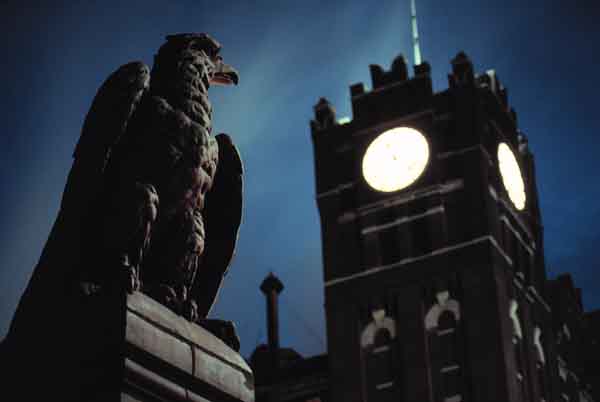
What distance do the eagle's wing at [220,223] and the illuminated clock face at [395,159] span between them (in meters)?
42.8

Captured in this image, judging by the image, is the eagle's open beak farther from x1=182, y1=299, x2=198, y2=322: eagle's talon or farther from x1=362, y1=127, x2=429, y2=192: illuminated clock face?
x1=362, y1=127, x2=429, y2=192: illuminated clock face

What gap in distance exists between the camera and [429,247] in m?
50.0

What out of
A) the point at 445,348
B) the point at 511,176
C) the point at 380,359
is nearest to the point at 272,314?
the point at 380,359

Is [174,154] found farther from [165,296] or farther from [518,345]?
[518,345]

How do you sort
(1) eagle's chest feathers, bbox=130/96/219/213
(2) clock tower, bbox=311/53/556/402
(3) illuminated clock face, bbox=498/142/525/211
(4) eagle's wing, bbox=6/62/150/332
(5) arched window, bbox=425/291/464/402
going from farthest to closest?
1. (3) illuminated clock face, bbox=498/142/525/211
2. (2) clock tower, bbox=311/53/556/402
3. (5) arched window, bbox=425/291/464/402
4. (1) eagle's chest feathers, bbox=130/96/219/213
5. (4) eagle's wing, bbox=6/62/150/332

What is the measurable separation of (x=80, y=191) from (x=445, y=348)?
40.3m

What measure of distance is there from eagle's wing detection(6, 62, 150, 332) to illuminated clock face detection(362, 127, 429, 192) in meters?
43.7

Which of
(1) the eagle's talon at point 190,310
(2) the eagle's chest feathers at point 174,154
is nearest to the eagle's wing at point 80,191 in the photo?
(2) the eagle's chest feathers at point 174,154

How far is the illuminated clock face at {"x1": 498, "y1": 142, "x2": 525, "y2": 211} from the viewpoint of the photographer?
53.5m

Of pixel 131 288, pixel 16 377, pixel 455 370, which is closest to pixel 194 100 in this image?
pixel 131 288

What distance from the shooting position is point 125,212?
24.7 ft

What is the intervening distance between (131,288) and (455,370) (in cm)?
4004

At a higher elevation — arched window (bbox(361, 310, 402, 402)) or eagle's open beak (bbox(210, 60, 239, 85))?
arched window (bbox(361, 310, 402, 402))

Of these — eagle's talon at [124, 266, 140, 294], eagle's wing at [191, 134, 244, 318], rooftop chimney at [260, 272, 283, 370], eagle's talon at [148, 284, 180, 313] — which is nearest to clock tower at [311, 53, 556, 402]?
rooftop chimney at [260, 272, 283, 370]
